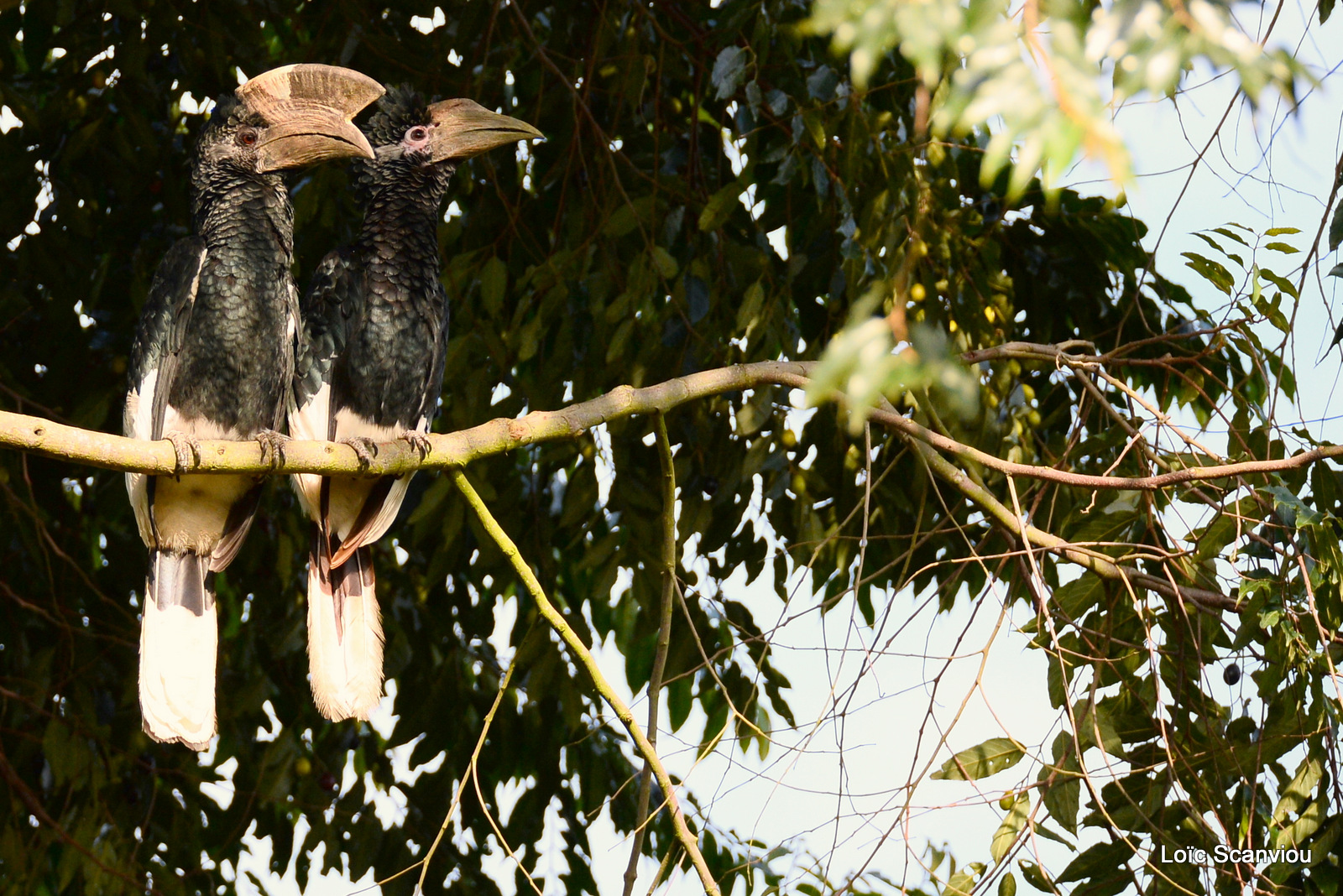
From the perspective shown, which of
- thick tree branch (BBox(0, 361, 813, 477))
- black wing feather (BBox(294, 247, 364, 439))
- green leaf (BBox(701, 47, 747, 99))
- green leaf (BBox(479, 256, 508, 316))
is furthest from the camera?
black wing feather (BBox(294, 247, 364, 439))

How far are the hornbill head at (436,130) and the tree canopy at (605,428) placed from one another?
102 millimetres

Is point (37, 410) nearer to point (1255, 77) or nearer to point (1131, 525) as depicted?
point (1131, 525)

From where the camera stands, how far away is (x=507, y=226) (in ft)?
7.75

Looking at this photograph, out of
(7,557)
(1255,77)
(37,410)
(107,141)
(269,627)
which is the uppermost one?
(107,141)

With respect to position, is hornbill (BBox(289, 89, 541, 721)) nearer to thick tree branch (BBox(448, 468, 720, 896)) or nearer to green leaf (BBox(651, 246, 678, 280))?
green leaf (BBox(651, 246, 678, 280))

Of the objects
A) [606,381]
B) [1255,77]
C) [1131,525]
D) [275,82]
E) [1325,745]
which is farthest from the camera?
[606,381]

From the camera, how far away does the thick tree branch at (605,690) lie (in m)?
1.44

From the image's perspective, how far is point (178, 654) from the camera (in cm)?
205

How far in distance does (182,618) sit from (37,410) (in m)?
0.61

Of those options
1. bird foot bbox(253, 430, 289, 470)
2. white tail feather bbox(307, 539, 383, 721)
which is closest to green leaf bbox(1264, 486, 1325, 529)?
bird foot bbox(253, 430, 289, 470)

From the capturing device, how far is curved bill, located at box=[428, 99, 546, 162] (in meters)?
2.19

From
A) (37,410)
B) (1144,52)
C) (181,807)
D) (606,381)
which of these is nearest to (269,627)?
(181,807)

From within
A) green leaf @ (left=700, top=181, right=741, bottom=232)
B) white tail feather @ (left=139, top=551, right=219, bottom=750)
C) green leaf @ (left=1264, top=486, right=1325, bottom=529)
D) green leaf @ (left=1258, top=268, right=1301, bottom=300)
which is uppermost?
green leaf @ (left=700, top=181, right=741, bottom=232)

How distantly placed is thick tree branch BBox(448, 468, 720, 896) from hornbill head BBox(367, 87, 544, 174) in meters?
0.76
